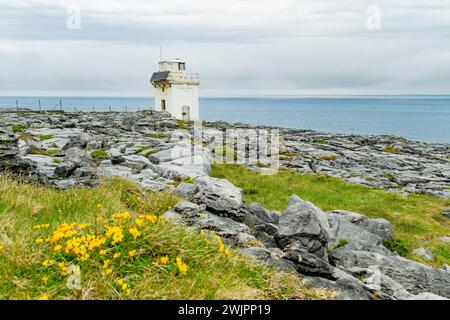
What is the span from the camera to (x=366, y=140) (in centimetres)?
6600

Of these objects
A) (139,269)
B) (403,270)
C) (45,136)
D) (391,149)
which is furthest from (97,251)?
(391,149)

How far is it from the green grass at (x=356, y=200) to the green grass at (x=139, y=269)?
1209cm

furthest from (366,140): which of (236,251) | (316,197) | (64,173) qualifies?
(236,251)

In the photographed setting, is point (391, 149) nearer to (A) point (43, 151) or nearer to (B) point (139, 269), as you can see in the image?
(A) point (43, 151)

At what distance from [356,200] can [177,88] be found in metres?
50.2

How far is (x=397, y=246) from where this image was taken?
1597 cm

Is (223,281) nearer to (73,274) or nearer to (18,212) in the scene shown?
(73,274)

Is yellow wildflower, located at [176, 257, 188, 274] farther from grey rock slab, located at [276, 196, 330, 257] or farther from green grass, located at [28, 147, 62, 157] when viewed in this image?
green grass, located at [28, 147, 62, 157]

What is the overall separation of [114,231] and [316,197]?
20.1 m

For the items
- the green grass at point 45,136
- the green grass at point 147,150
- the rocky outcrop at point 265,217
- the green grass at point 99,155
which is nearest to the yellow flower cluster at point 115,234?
the rocky outcrop at point 265,217

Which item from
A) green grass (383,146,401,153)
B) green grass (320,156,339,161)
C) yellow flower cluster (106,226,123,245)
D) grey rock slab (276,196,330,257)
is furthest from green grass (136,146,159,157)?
green grass (383,146,401,153)

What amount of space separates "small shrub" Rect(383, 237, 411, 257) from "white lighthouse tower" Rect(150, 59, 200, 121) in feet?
189

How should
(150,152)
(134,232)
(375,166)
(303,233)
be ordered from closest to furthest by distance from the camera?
1. (134,232)
2. (303,233)
3. (150,152)
4. (375,166)

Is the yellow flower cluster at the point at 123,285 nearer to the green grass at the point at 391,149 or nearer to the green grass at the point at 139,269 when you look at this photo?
the green grass at the point at 139,269
